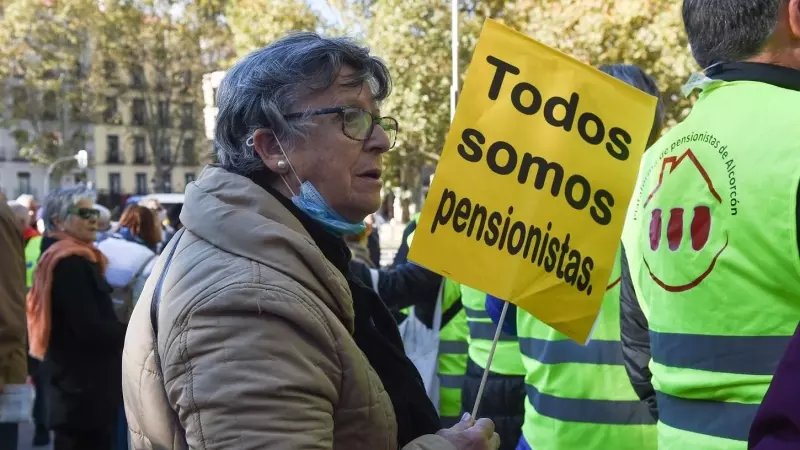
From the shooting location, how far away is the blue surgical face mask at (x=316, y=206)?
2.02 meters

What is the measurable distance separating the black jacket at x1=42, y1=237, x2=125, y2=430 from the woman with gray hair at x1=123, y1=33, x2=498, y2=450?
350cm

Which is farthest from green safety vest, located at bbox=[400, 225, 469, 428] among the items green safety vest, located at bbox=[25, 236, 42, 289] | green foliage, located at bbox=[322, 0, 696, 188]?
green foliage, located at bbox=[322, 0, 696, 188]

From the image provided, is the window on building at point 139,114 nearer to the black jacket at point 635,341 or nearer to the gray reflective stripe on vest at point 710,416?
the black jacket at point 635,341

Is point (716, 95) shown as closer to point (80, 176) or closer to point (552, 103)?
point (552, 103)

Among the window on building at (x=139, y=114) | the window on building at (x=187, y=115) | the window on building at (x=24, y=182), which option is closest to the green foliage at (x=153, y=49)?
the window on building at (x=187, y=115)

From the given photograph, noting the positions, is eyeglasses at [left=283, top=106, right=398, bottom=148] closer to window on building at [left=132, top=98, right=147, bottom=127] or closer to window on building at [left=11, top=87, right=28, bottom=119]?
window on building at [left=11, top=87, right=28, bottom=119]

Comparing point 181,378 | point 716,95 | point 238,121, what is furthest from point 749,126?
point 181,378

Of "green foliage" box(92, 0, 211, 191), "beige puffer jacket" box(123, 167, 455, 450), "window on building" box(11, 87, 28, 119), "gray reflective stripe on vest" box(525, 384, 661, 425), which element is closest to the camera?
"beige puffer jacket" box(123, 167, 455, 450)

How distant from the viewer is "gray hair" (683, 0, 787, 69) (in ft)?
6.99

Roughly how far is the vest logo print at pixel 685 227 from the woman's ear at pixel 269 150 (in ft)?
2.99

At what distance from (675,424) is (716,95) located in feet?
2.52

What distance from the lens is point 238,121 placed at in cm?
207

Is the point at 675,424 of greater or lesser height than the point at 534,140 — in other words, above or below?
below

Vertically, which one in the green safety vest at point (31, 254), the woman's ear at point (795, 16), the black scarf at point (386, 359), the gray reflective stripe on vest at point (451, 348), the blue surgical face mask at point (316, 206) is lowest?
the gray reflective stripe on vest at point (451, 348)
